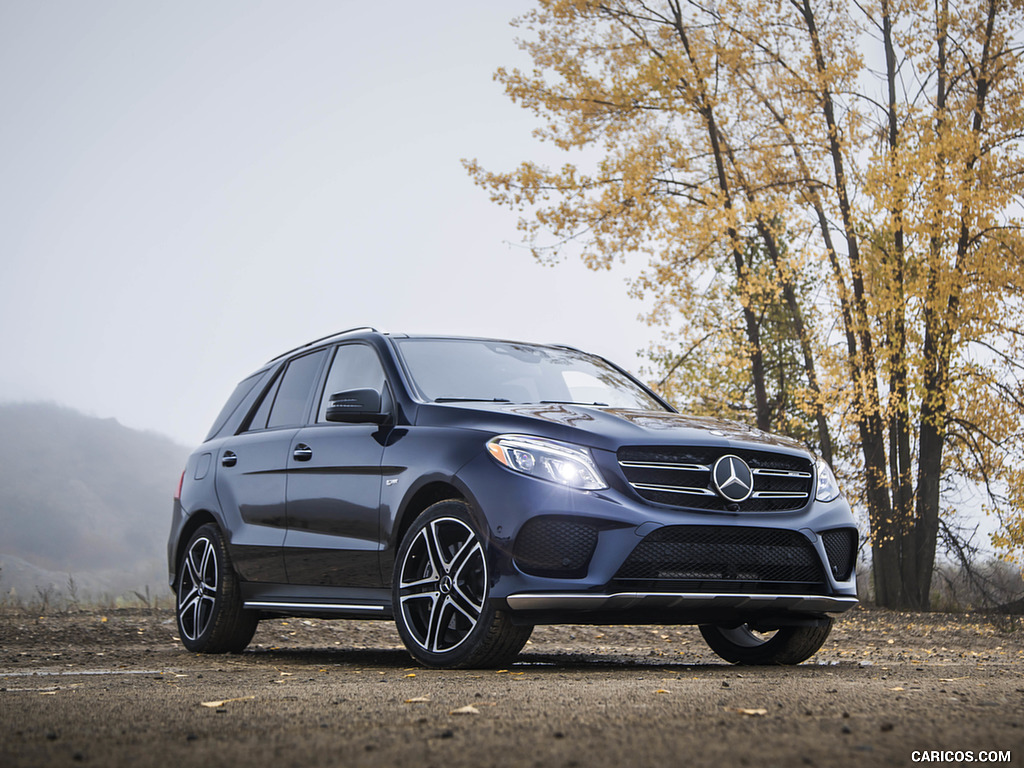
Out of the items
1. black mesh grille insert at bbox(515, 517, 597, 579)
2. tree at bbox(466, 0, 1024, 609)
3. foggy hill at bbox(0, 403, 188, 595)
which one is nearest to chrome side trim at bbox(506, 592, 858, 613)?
black mesh grille insert at bbox(515, 517, 597, 579)

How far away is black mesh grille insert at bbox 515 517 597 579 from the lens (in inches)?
209

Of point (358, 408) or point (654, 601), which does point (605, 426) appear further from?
point (358, 408)

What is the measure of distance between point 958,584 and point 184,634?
12.8 m

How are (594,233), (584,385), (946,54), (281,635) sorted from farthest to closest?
(594,233)
(946,54)
(281,635)
(584,385)

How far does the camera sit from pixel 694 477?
5637mm

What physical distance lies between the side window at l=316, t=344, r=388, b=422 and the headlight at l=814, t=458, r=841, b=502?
2532mm

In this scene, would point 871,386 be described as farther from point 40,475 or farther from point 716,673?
point 40,475

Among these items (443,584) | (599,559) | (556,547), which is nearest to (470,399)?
(443,584)

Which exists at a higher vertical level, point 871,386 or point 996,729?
point 871,386

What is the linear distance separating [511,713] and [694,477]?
2219mm

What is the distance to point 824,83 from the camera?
1691 cm

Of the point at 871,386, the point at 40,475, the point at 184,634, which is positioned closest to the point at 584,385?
the point at 184,634

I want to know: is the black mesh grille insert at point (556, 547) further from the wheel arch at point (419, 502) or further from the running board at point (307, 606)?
the running board at point (307, 606)

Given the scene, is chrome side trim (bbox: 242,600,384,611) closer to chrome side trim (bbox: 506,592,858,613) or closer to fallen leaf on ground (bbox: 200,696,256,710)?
chrome side trim (bbox: 506,592,858,613)
